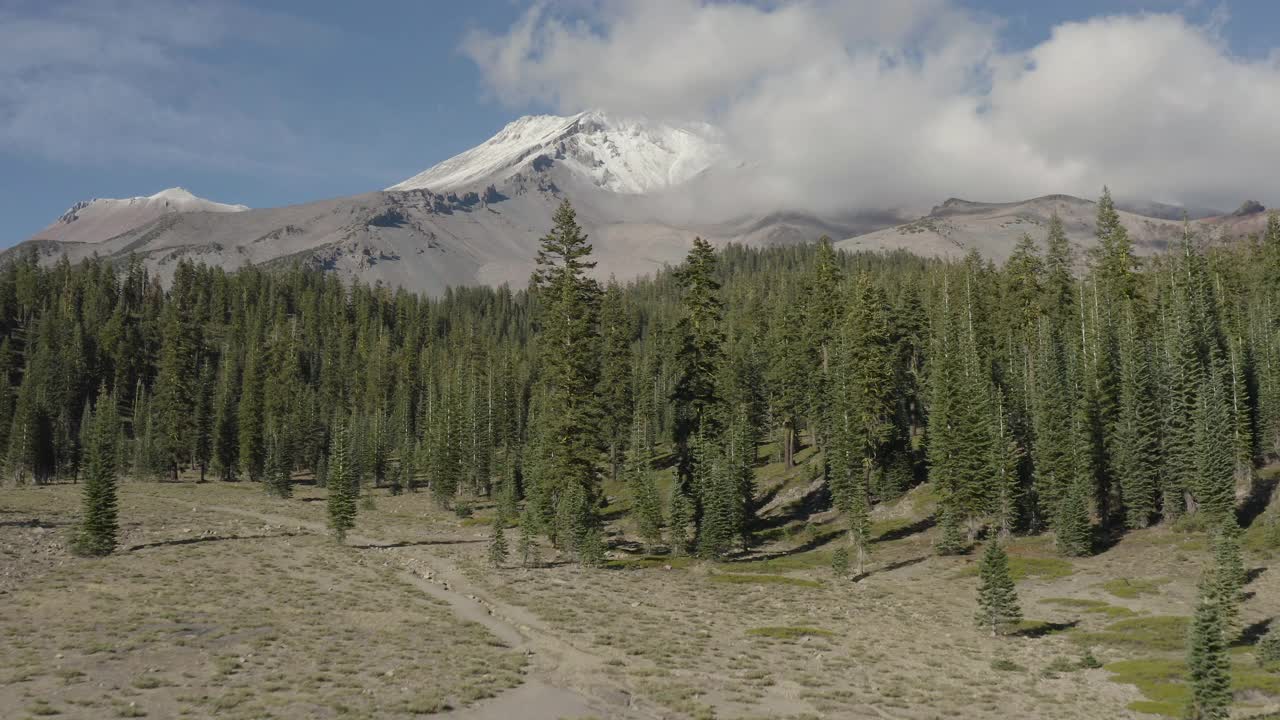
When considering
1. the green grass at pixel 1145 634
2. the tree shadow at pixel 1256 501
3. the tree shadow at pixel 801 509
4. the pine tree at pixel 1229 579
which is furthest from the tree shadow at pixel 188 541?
the tree shadow at pixel 1256 501

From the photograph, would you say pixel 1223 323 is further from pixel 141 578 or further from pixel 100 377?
pixel 100 377

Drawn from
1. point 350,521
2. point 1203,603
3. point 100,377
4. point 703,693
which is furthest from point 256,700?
point 100,377

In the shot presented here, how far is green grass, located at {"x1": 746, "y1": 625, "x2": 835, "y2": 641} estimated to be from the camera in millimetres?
34562

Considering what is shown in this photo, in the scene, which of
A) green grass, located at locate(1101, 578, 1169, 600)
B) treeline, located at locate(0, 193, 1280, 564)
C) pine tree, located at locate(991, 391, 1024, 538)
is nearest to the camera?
green grass, located at locate(1101, 578, 1169, 600)

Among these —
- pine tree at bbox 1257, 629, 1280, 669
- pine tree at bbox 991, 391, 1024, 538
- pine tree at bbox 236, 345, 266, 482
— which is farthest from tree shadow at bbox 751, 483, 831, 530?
pine tree at bbox 236, 345, 266, 482

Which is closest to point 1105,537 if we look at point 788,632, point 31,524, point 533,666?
point 788,632

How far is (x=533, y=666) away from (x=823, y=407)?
57780mm

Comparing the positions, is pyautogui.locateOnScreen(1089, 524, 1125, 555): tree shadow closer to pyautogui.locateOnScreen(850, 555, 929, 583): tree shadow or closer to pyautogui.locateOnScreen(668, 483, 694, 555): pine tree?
pyautogui.locateOnScreen(850, 555, 929, 583): tree shadow

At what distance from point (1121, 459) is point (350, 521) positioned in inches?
2214

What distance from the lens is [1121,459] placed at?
208ft

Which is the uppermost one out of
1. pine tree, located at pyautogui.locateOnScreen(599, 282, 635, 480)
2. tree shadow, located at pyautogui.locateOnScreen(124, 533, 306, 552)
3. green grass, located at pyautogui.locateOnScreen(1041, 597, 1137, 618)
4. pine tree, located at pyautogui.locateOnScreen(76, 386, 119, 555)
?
pine tree, located at pyautogui.locateOnScreen(599, 282, 635, 480)

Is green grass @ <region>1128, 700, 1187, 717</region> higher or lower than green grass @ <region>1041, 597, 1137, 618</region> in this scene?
higher

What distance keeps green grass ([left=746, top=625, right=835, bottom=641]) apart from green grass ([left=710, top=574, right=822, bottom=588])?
41.6 feet

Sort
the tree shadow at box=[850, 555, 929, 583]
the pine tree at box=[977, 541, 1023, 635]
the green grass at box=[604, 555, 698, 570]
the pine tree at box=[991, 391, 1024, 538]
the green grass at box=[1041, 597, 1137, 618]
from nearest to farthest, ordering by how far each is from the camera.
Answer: the pine tree at box=[977, 541, 1023, 635] → the green grass at box=[1041, 597, 1137, 618] → the green grass at box=[604, 555, 698, 570] → the tree shadow at box=[850, 555, 929, 583] → the pine tree at box=[991, 391, 1024, 538]
